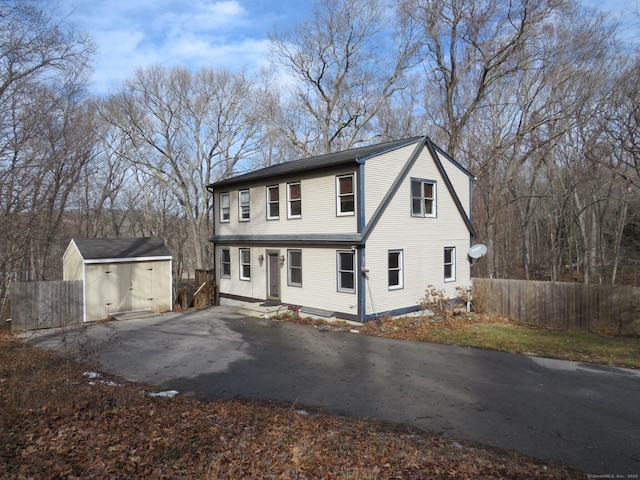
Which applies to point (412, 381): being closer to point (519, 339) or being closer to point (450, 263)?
point (519, 339)

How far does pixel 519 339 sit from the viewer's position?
504 inches

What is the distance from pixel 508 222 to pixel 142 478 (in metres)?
32.3

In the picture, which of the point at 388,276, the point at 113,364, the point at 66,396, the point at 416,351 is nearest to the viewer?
the point at 66,396

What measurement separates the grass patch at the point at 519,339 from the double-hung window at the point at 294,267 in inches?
159

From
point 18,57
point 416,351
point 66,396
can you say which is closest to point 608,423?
point 416,351

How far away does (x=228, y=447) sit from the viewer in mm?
4871

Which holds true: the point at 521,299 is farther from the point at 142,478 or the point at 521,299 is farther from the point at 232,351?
the point at 142,478

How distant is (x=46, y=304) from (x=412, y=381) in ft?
45.6

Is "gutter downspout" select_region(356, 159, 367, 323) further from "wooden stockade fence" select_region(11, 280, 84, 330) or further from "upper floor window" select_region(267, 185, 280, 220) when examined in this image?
"wooden stockade fence" select_region(11, 280, 84, 330)

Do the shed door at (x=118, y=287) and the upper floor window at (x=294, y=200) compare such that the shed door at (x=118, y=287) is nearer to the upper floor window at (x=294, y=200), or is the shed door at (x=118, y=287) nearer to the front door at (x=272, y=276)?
the front door at (x=272, y=276)

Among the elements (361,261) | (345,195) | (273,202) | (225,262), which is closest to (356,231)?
(361,261)

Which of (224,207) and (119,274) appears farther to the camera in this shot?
(224,207)

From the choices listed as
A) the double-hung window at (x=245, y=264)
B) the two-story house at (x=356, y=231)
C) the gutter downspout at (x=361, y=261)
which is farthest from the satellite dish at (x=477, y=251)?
the double-hung window at (x=245, y=264)

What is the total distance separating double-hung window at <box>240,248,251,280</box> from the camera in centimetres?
1942
